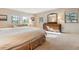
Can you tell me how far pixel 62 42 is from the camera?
200 centimetres

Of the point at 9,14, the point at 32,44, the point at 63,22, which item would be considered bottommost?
the point at 32,44

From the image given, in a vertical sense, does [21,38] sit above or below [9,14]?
below

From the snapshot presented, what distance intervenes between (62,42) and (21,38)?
0.62 meters

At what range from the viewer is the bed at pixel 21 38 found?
1.85 m

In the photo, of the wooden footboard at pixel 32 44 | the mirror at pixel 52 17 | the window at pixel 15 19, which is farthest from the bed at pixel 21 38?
the mirror at pixel 52 17

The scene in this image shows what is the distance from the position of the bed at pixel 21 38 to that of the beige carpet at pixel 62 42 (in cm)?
10

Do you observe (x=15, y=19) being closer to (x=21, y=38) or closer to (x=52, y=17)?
(x=21, y=38)

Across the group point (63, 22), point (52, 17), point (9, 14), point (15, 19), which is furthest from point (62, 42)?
point (9, 14)

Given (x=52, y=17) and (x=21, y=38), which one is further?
(x=52, y=17)
